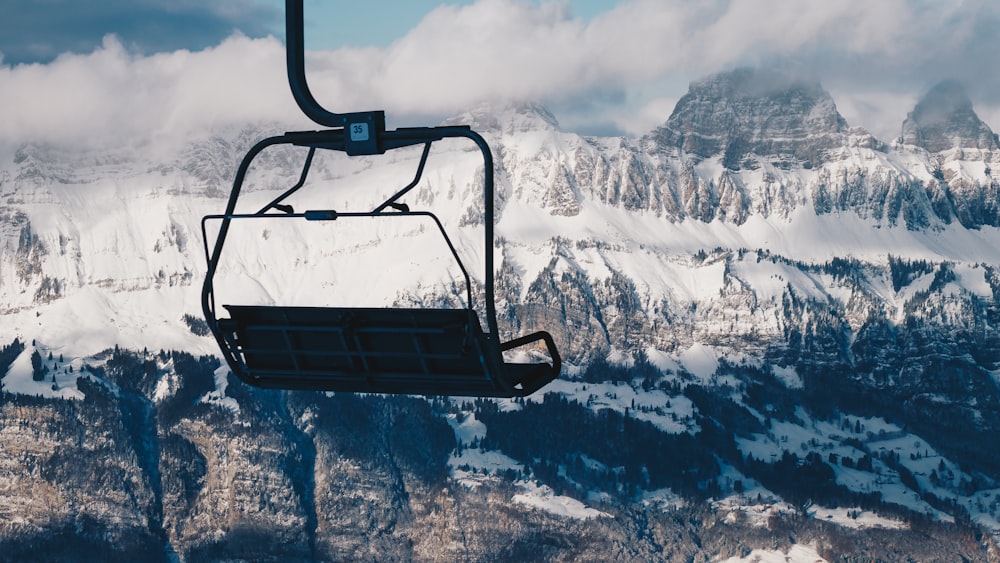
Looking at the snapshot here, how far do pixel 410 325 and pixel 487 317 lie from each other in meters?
1.02

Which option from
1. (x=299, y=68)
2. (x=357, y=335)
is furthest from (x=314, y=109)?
(x=357, y=335)

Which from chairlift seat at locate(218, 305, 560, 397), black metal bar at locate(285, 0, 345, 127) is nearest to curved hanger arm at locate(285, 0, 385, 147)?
black metal bar at locate(285, 0, 345, 127)

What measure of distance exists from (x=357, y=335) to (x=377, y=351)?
0.73ft

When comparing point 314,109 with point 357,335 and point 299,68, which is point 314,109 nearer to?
point 299,68

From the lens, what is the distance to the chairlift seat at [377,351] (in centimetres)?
1393

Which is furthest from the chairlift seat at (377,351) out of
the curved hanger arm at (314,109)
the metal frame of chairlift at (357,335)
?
the curved hanger arm at (314,109)

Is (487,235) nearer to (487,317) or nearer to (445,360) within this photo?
(487,317)

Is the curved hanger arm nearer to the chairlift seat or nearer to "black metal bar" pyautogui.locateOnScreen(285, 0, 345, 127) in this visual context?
"black metal bar" pyautogui.locateOnScreen(285, 0, 345, 127)

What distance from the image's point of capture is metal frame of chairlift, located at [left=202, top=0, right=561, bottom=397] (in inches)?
536

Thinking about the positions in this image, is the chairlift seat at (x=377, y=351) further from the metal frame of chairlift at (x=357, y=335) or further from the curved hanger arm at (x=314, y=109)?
the curved hanger arm at (x=314, y=109)

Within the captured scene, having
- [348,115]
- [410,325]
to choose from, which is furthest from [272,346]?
[348,115]

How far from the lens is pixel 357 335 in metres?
14.3

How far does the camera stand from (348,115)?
13570 mm

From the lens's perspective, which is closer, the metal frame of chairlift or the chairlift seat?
the metal frame of chairlift
